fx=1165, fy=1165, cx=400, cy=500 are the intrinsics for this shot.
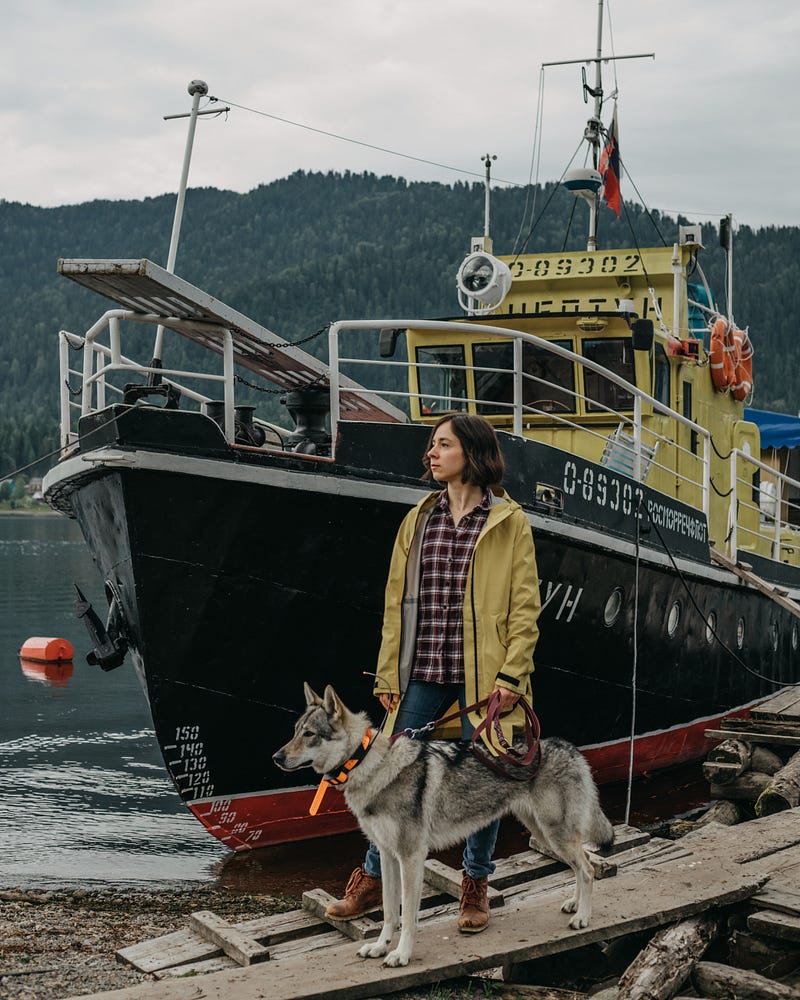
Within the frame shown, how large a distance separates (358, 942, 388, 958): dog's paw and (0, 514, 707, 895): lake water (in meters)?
3.53

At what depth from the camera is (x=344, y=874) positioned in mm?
8211

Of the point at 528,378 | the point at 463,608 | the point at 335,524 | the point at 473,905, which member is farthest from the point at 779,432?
the point at 473,905

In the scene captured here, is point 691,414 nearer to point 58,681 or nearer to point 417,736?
point 417,736

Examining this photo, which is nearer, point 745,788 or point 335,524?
point 335,524

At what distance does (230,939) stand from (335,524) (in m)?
3.10

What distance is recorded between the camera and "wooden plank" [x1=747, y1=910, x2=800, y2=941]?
479 centimetres

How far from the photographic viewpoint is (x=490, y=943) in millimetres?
Result: 4594

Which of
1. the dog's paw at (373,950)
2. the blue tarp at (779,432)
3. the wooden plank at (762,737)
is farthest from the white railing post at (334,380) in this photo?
the blue tarp at (779,432)

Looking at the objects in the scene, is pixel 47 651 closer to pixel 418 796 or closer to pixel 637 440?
pixel 637 440

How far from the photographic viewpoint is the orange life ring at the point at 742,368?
40.4ft

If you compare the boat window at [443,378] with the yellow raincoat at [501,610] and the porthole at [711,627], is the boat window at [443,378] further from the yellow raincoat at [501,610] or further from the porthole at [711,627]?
the yellow raincoat at [501,610]

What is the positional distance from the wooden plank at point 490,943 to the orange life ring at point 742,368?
25.5 ft

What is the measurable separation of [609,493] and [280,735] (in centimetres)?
304

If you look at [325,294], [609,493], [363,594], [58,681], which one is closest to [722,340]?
[609,493]
